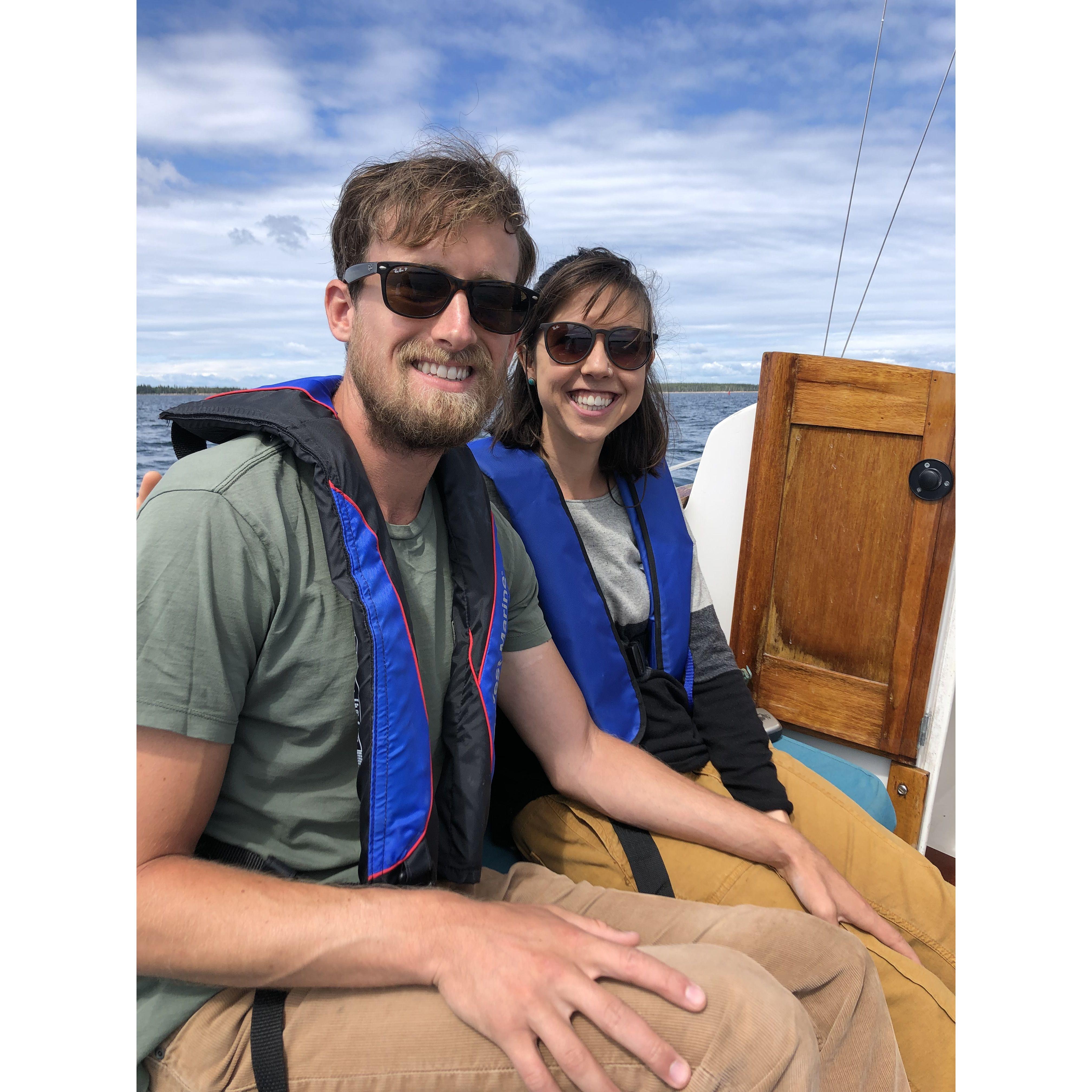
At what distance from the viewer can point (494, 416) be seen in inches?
88.7

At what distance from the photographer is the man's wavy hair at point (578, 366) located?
6.95 ft

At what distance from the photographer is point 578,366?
210 cm

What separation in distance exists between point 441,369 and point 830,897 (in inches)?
51.2

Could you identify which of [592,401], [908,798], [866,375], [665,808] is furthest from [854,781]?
[592,401]

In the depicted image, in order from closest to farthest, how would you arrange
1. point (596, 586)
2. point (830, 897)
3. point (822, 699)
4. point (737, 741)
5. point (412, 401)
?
1. point (412, 401)
2. point (830, 897)
3. point (596, 586)
4. point (737, 741)
5. point (822, 699)

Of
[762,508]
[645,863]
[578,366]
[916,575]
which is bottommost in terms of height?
[645,863]

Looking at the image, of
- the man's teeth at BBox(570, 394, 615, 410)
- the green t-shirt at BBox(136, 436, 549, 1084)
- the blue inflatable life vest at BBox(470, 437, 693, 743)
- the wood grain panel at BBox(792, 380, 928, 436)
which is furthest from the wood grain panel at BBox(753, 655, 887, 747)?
the green t-shirt at BBox(136, 436, 549, 1084)

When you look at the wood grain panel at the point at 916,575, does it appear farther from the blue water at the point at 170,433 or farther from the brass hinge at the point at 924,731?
the blue water at the point at 170,433

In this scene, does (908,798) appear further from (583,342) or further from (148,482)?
(148,482)

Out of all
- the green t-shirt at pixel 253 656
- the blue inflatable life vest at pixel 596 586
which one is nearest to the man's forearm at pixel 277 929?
the green t-shirt at pixel 253 656
